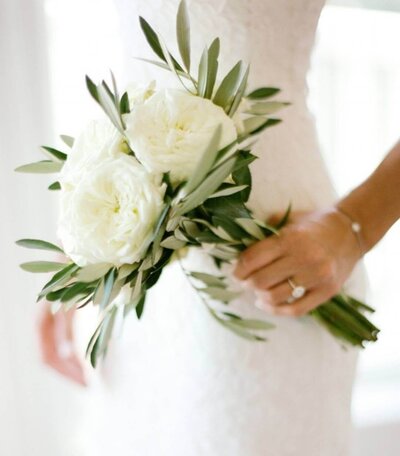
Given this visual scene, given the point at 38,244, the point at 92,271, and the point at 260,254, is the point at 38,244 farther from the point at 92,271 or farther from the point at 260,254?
the point at 260,254

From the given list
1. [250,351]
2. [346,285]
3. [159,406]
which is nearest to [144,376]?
[159,406]

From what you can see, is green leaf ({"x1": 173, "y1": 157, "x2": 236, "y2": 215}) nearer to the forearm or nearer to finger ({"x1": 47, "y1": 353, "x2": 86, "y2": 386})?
the forearm

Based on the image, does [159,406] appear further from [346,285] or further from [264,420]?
[346,285]

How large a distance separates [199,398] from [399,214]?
332mm

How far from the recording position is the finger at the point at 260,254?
78 cm

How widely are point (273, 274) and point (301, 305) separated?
0.18 feet

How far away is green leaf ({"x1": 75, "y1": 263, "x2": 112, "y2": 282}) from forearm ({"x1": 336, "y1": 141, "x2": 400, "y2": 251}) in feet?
0.96

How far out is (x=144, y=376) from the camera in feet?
3.12

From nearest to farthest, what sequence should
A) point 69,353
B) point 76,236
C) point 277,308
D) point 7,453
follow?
point 76,236, point 277,308, point 69,353, point 7,453

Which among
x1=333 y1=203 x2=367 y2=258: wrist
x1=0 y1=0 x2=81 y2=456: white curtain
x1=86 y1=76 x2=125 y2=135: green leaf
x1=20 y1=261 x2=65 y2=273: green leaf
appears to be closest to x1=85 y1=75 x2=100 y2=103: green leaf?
x1=86 y1=76 x2=125 y2=135: green leaf

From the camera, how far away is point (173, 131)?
69 centimetres

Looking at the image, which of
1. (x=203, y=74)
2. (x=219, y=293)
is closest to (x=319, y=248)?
(x=219, y=293)

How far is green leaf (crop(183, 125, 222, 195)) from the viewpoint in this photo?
0.63 meters

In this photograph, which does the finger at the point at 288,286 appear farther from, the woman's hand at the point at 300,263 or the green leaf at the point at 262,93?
the green leaf at the point at 262,93
